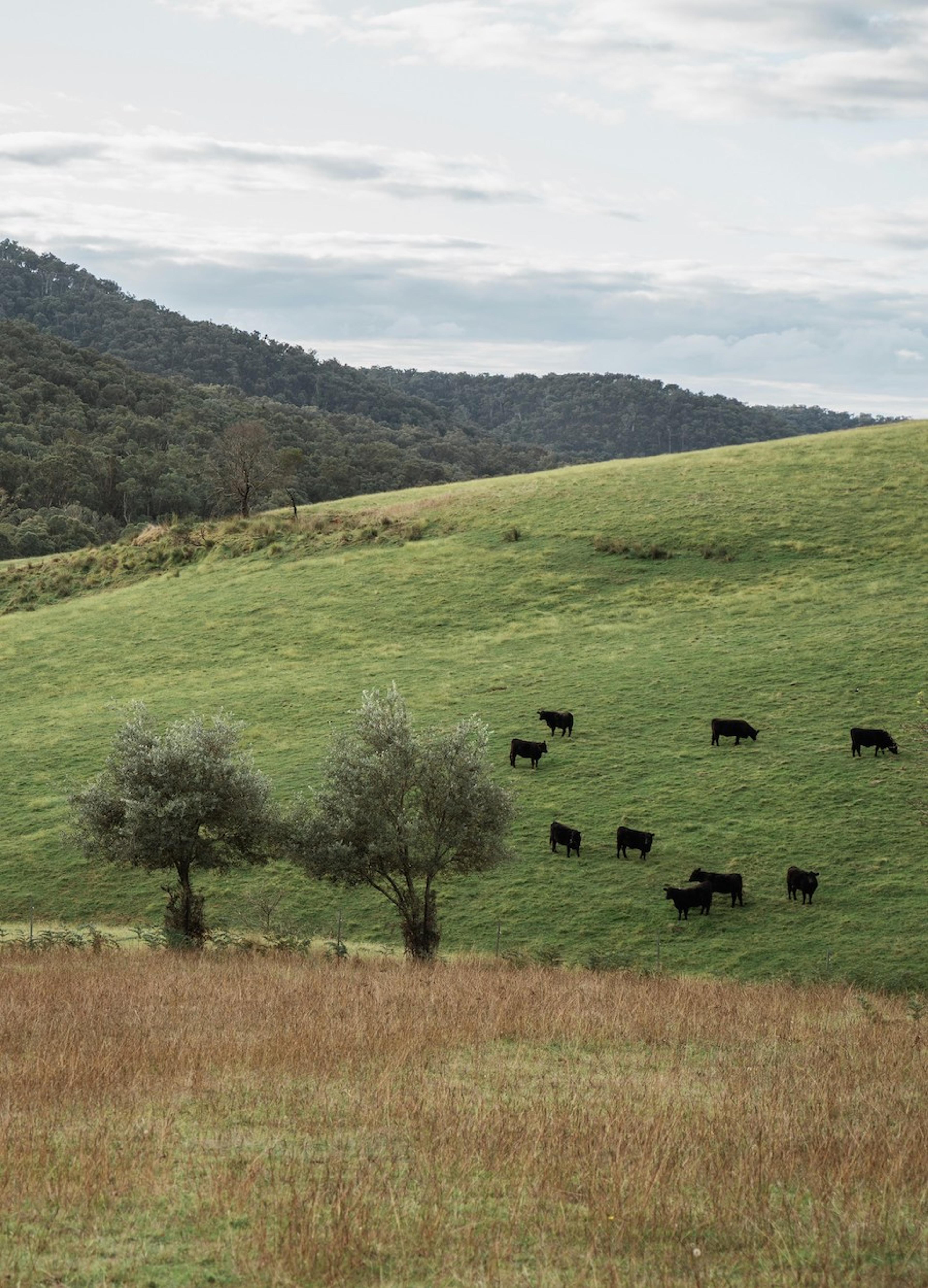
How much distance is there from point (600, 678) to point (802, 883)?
18989 mm

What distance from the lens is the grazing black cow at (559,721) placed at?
44625mm

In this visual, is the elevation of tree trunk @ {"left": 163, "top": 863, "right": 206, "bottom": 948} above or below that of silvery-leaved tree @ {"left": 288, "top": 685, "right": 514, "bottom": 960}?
below

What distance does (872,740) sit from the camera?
39.9 meters

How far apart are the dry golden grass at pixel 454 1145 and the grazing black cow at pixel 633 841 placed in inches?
610

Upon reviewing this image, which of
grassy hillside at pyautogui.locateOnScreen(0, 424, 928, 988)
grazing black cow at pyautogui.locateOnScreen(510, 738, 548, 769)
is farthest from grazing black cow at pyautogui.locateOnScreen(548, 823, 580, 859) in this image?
grazing black cow at pyautogui.locateOnScreen(510, 738, 548, 769)

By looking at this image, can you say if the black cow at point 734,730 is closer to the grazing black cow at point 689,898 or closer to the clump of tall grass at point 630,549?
the grazing black cow at point 689,898

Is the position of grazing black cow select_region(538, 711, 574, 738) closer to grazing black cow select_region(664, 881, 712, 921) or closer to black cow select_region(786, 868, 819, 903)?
grazing black cow select_region(664, 881, 712, 921)

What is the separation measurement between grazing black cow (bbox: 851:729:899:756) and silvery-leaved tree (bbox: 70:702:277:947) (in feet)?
66.8

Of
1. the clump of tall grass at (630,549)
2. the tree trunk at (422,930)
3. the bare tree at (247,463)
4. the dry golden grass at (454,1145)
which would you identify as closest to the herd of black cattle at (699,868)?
the tree trunk at (422,930)

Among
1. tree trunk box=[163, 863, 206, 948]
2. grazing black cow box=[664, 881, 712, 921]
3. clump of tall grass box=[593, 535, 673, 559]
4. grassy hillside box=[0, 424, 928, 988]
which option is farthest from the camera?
clump of tall grass box=[593, 535, 673, 559]

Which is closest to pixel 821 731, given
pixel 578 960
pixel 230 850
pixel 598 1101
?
pixel 578 960

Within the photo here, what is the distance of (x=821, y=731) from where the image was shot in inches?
1657

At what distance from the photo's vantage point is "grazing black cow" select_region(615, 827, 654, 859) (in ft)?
116

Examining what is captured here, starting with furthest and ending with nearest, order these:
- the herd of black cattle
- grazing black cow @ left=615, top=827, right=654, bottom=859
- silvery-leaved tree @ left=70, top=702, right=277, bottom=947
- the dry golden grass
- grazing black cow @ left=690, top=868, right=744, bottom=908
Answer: grazing black cow @ left=615, top=827, right=654, bottom=859 < grazing black cow @ left=690, top=868, right=744, bottom=908 < the herd of black cattle < silvery-leaved tree @ left=70, top=702, right=277, bottom=947 < the dry golden grass
